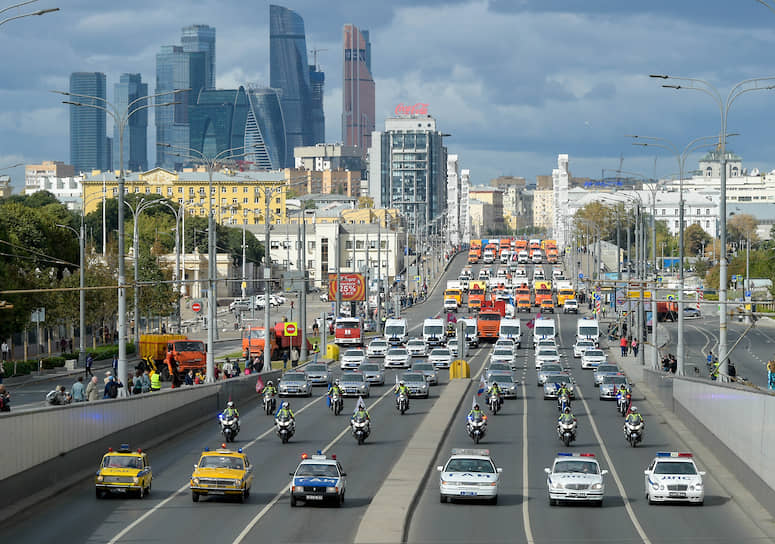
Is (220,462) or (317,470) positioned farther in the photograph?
(220,462)

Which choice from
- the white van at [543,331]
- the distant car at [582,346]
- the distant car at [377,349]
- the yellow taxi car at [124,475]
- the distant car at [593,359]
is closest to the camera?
the yellow taxi car at [124,475]

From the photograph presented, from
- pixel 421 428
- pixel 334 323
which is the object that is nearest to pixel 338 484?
pixel 421 428

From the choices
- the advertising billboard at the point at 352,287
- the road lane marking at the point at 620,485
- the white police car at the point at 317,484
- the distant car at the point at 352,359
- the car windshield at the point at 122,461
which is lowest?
the road lane marking at the point at 620,485

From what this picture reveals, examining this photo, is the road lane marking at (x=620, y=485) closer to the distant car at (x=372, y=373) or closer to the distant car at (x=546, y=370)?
the distant car at (x=546, y=370)

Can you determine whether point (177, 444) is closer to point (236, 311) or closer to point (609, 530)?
point (609, 530)

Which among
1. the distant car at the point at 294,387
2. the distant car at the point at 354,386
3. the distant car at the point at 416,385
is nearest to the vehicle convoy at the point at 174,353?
the distant car at the point at 294,387

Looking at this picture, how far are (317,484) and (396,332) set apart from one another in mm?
60951

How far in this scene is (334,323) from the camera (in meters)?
90.5

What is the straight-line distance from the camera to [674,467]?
29.6m

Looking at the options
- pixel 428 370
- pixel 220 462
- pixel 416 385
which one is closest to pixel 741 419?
pixel 220 462

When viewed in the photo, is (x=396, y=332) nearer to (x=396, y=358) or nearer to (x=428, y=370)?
(x=396, y=358)

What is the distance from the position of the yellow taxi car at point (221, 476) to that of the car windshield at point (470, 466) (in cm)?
495

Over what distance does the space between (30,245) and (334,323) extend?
22.8 m

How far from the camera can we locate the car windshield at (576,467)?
1153 inches
